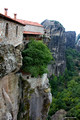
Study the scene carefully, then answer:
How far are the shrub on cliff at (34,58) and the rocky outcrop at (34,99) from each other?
1105mm

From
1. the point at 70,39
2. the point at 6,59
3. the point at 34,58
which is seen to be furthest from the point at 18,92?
the point at 70,39

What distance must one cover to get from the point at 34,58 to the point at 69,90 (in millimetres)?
26718

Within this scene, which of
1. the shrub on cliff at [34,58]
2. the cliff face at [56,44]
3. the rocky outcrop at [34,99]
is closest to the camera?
the shrub on cliff at [34,58]

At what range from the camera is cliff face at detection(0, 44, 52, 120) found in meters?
10.0

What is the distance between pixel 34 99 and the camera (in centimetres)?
1627

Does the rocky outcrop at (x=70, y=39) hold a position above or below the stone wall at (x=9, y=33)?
below

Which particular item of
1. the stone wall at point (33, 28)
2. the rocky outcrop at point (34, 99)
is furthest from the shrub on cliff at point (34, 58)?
the stone wall at point (33, 28)

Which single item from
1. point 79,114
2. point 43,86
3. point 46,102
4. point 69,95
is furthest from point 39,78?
point 69,95

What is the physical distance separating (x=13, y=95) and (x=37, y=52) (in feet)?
13.9

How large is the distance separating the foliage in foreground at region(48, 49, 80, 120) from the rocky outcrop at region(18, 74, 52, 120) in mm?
10812

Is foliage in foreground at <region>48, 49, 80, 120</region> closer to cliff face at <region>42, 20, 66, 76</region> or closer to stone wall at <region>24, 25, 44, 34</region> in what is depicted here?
cliff face at <region>42, 20, 66, 76</region>

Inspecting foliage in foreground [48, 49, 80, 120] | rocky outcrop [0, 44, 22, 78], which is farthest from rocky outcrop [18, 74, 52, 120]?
foliage in foreground [48, 49, 80, 120]

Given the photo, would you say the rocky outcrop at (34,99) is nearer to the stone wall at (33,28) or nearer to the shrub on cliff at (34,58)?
the shrub on cliff at (34,58)

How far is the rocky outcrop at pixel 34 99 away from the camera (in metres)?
14.8
